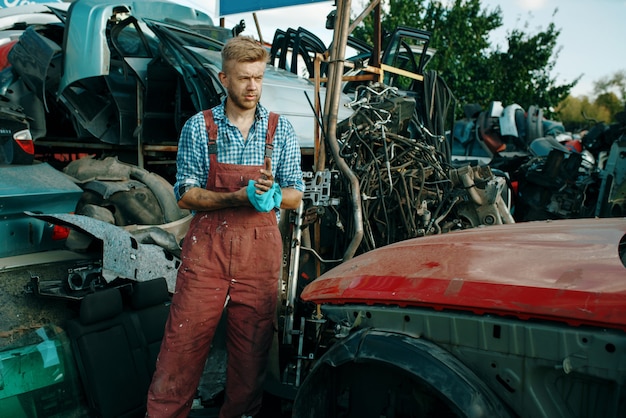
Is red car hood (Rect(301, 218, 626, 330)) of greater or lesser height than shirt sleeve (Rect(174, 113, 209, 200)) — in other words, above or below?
below

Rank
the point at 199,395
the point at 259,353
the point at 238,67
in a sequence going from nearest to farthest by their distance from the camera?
the point at 238,67 → the point at 259,353 → the point at 199,395

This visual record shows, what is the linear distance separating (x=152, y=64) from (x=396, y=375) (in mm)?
3850

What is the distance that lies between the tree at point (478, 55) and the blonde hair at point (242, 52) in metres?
14.2

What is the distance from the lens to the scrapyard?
5.05 ft

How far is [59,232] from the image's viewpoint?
3.01 meters

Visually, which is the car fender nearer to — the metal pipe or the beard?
the beard

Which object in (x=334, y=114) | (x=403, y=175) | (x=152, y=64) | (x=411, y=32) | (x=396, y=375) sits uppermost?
(x=411, y=32)

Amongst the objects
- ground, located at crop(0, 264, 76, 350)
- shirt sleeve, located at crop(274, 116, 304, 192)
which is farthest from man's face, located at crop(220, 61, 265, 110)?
ground, located at crop(0, 264, 76, 350)

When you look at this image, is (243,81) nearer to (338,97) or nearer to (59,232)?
(338,97)

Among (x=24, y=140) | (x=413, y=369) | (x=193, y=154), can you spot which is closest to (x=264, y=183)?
(x=193, y=154)

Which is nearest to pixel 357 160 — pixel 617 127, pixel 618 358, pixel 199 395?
pixel 199 395

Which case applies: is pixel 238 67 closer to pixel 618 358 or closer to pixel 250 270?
pixel 250 270

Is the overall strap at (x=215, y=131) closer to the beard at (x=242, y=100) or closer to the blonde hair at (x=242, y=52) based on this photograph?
the beard at (x=242, y=100)

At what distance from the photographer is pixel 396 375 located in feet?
5.96
